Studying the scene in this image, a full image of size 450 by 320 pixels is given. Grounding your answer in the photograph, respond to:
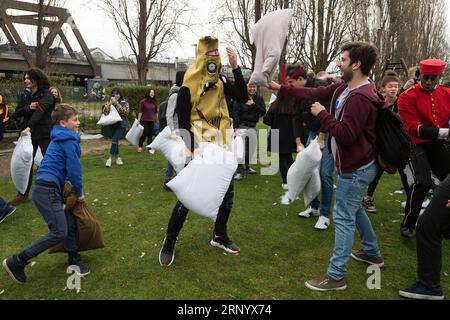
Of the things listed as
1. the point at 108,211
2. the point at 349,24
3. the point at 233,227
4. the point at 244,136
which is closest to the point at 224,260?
the point at 233,227

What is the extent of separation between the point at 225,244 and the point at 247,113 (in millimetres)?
3869

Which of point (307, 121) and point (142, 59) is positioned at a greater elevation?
point (142, 59)

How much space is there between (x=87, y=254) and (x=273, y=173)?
474 centimetres

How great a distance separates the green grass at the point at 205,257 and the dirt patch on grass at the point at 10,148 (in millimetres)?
3526

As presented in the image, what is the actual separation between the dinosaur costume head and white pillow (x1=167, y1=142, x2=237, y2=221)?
0.31m

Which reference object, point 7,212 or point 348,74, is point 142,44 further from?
point 348,74

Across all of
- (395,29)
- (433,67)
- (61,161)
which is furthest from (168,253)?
(395,29)

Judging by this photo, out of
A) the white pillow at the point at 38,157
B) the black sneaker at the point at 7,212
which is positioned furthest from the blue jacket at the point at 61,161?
the white pillow at the point at 38,157

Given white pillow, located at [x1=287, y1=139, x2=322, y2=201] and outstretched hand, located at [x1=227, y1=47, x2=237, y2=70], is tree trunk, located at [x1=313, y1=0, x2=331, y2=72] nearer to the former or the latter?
white pillow, located at [x1=287, y1=139, x2=322, y2=201]

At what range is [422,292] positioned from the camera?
3029 millimetres

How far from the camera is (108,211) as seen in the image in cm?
530

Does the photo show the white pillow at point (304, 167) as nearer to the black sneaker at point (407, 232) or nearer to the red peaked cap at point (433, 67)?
the black sneaker at point (407, 232)

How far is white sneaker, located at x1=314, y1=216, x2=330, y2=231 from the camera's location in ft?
14.9
